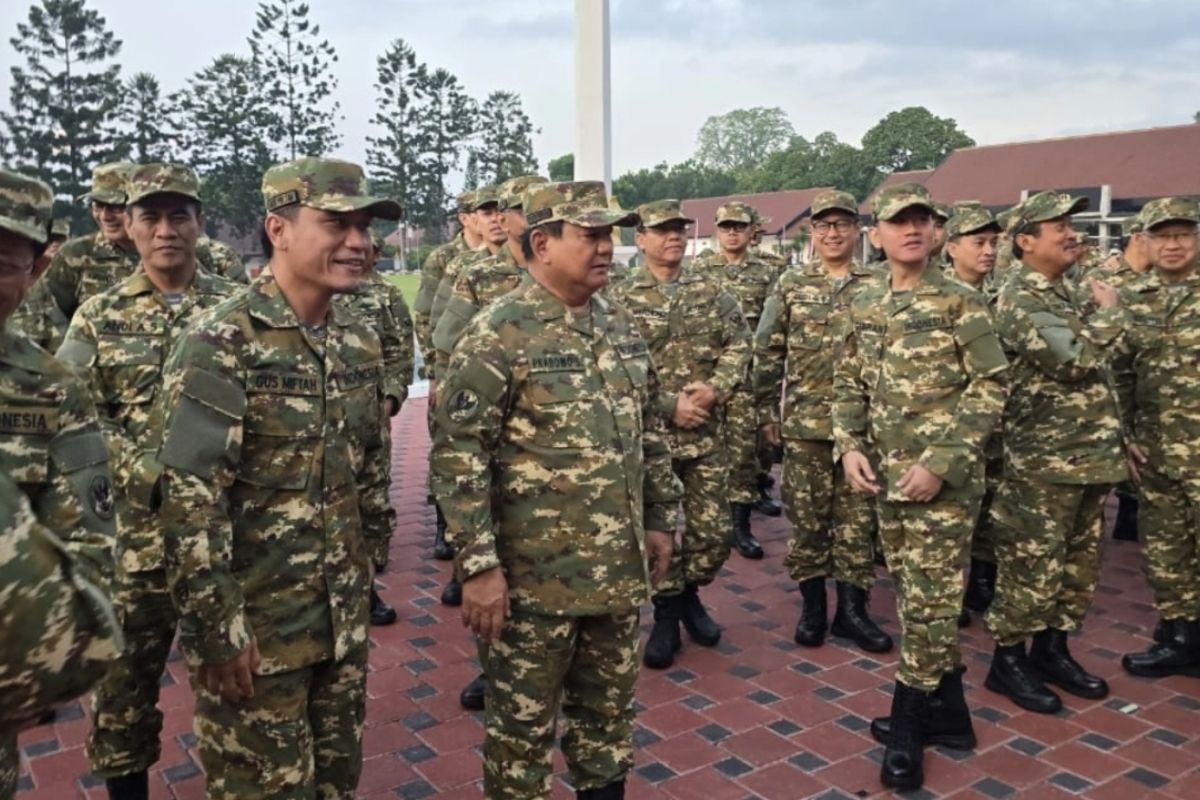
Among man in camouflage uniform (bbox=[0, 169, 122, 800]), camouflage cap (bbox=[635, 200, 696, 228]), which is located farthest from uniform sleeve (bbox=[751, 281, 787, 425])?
man in camouflage uniform (bbox=[0, 169, 122, 800])

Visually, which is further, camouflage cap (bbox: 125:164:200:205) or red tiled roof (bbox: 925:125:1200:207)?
red tiled roof (bbox: 925:125:1200:207)

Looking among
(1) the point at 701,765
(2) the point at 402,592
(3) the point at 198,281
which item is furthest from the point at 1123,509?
(3) the point at 198,281

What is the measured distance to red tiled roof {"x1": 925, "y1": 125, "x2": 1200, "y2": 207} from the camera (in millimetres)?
27859

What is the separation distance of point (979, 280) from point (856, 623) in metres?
1.81

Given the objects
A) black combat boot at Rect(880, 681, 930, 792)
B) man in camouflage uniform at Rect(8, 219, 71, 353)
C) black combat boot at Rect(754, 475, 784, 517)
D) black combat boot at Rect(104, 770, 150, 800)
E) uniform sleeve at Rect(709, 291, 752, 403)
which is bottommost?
black combat boot at Rect(754, 475, 784, 517)

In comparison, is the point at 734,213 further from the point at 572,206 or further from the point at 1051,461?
the point at 572,206

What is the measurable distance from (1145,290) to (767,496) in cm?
315

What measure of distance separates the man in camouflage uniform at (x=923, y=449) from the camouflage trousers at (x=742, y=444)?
76.6 inches

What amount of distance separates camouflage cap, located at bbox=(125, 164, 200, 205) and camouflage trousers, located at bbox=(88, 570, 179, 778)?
1.37 m

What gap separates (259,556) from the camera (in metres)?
2.32

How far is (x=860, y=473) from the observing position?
371cm

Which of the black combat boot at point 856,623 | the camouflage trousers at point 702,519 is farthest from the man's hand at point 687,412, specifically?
the black combat boot at point 856,623

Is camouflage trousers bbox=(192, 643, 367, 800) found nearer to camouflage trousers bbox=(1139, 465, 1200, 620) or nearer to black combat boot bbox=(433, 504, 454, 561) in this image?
black combat boot bbox=(433, 504, 454, 561)

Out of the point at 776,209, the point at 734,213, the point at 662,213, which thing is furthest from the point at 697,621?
the point at 776,209
